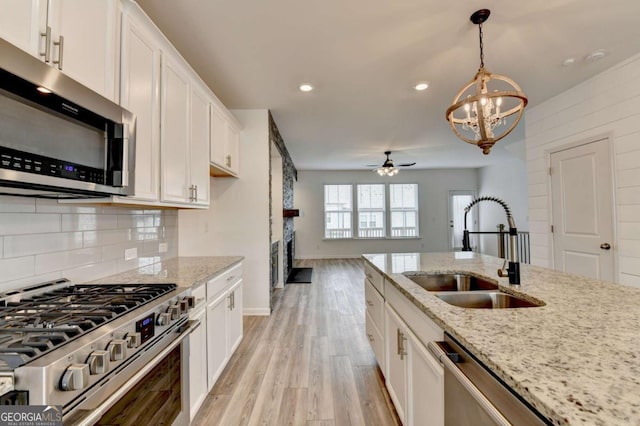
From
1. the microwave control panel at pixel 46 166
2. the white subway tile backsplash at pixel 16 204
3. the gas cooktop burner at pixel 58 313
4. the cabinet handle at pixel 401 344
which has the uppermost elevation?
the microwave control panel at pixel 46 166

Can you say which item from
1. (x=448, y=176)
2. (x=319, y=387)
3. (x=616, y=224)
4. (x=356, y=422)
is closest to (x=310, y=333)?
(x=319, y=387)

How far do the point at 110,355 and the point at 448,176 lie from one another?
Result: 9.61m

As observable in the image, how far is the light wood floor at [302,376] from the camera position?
1885 mm

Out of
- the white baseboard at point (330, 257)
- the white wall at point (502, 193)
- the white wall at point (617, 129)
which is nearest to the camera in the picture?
the white wall at point (617, 129)

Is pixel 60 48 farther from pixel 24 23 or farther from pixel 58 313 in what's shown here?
pixel 58 313

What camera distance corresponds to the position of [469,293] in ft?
5.01

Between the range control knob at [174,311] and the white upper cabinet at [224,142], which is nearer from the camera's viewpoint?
the range control knob at [174,311]

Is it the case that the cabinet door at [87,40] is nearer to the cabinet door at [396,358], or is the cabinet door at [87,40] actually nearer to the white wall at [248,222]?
the cabinet door at [396,358]

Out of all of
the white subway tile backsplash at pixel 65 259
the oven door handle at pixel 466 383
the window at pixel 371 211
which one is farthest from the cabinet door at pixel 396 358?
the window at pixel 371 211

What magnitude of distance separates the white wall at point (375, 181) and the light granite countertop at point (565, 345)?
7347mm

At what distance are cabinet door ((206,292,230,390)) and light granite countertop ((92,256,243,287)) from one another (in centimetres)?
22

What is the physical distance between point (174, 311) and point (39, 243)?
0.77 metres

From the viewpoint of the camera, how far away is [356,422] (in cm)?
181

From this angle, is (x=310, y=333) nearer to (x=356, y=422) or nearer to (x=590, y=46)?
(x=356, y=422)
